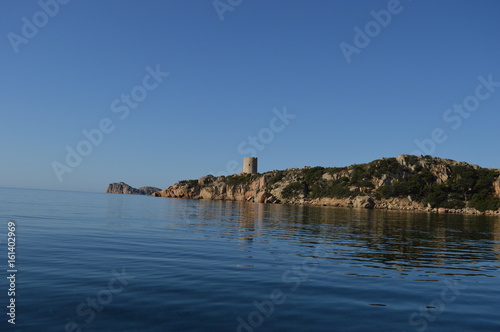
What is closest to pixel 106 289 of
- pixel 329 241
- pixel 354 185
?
pixel 329 241

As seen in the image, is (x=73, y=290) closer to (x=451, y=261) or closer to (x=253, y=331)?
(x=253, y=331)

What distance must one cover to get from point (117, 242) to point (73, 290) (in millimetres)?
12326

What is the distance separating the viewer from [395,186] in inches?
5689

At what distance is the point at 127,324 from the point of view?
30.7 feet
